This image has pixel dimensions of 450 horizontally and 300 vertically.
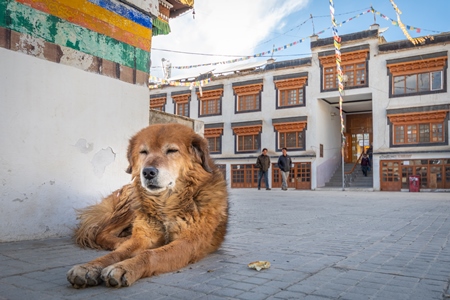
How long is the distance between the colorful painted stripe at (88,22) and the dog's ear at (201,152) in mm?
2466

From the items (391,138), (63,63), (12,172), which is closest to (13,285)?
(12,172)

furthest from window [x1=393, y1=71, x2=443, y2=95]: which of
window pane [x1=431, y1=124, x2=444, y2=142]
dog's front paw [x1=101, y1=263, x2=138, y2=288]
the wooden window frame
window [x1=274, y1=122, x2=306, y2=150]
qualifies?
dog's front paw [x1=101, y1=263, x2=138, y2=288]

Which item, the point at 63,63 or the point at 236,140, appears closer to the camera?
the point at 63,63

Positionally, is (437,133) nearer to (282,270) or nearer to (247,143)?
(247,143)

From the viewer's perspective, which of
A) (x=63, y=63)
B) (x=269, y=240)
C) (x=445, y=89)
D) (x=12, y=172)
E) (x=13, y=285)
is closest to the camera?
(x=13, y=285)

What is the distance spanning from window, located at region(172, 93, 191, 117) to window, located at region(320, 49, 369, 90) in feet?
42.9

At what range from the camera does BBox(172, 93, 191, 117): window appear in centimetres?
3566

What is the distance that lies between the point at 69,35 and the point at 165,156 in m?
2.42

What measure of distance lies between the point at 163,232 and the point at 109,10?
339 centimetres

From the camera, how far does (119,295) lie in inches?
85.8

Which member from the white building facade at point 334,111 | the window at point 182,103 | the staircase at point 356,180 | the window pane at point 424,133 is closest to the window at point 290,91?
the white building facade at point 334,111

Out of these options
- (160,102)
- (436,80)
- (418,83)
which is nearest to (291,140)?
(418,83)

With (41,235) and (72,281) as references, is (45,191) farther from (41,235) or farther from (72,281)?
(72,281)

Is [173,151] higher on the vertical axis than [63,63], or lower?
lower
